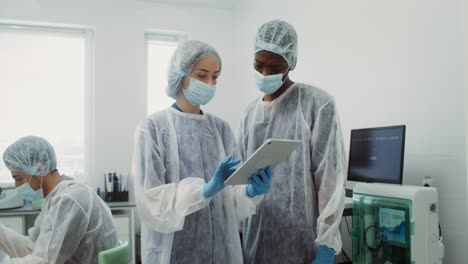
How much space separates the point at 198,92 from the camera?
153cm

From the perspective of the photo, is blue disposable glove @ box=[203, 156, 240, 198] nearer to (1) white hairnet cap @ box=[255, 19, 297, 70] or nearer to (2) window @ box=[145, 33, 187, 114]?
(1) white hairnet cap @ box=[255, 19, 297, 70]

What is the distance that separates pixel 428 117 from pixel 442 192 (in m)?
0.38

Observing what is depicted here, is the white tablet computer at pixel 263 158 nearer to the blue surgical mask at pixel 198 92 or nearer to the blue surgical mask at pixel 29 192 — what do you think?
the blue surgical mask at pixel 198 92

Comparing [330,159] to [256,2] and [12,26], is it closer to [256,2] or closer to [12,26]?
[256,2]

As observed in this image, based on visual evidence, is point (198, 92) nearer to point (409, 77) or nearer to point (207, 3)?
point (409, 77)

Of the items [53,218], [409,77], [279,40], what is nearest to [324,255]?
[279,40]

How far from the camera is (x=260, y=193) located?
1.45 metres

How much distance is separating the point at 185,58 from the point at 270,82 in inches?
14.2

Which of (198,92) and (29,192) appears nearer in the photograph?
(198,92)

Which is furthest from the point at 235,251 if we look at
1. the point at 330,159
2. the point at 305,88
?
the point at 305,88

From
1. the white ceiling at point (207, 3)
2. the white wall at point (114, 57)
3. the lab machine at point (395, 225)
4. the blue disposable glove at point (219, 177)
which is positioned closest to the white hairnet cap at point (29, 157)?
the blue disposable glove at point (219, 177)

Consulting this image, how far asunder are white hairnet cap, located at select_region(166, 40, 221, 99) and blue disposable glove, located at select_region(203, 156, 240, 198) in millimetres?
416

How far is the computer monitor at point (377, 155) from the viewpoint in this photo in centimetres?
195

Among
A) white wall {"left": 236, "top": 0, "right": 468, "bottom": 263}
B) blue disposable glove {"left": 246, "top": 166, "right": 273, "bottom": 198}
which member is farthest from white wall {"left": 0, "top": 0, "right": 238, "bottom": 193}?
blue disposable glove {"left": 246, "top": 166, "right": 273, "bottom": 198}
